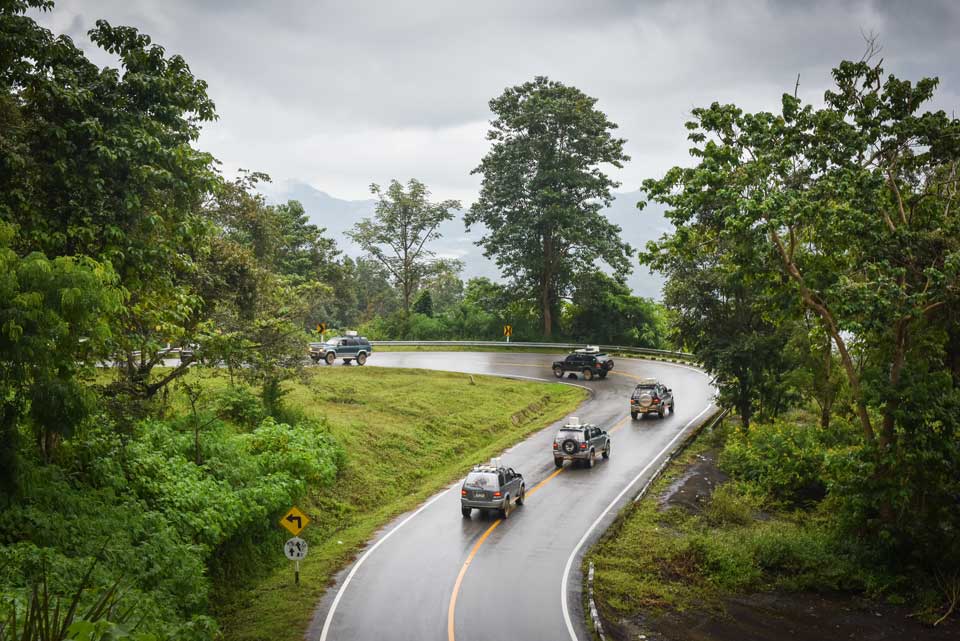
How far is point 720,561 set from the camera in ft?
64.4

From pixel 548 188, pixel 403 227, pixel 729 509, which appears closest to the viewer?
pixel 729 509

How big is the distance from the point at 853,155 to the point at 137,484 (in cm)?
2133

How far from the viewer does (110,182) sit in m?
16.8

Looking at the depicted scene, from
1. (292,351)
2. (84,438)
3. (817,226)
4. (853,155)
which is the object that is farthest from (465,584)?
(853,155)

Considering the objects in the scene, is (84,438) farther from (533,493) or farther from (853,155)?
(853,155)

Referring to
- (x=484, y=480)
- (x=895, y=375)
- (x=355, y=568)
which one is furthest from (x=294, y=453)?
(x=895, y=375)

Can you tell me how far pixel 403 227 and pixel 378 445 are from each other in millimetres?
40984

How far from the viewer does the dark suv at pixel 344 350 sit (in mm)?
48219

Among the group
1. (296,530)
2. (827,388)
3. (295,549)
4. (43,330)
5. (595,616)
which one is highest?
(43,330)

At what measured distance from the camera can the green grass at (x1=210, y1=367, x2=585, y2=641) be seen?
18.1 meters

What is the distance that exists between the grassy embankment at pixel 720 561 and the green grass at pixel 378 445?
7.69 meters

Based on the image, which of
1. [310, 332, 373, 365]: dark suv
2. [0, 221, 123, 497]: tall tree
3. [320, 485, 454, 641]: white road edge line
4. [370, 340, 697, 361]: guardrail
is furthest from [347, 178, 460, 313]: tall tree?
[0, 221, 123, 497]: tall tree

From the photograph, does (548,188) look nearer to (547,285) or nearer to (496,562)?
(547,285)

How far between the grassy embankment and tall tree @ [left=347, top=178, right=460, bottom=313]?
154ft
